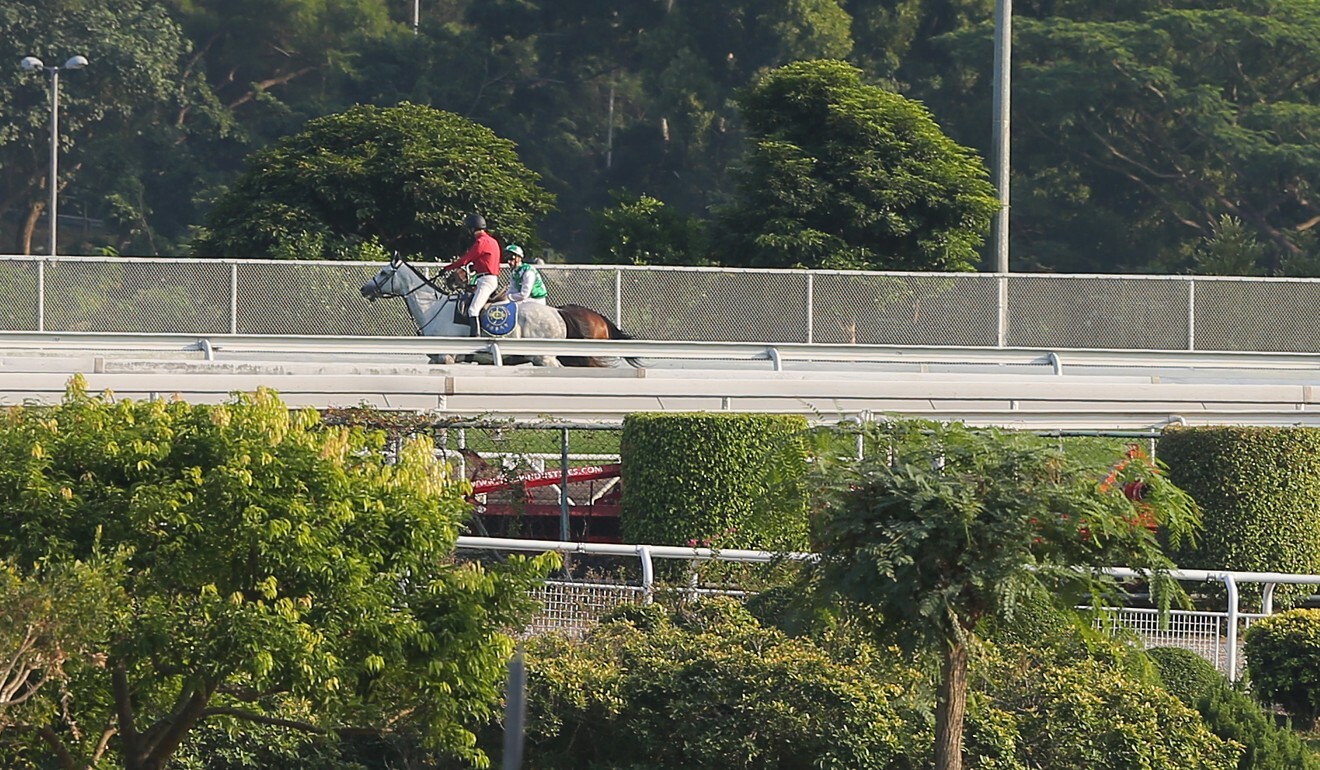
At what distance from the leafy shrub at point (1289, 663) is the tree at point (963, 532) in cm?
286

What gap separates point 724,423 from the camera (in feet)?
59.2

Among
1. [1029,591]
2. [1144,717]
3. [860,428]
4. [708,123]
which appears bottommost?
[1144,717]

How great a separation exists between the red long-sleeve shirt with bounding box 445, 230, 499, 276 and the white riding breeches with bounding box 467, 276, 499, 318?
0.37 feet

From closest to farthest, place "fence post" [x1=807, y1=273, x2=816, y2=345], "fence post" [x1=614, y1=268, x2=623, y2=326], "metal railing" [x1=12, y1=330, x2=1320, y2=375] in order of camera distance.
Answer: "metal railing" [x1=12, y1=330, x2=1320, y2=375], "fence post" [x1=807, y1=273, x2=816, y2=345], "fence post" [x1=614, y1=268, x2=623, y2=326]

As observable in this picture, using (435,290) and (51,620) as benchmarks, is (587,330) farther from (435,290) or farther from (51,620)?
(51,620)

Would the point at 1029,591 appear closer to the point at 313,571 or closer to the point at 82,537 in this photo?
the point at 313,571

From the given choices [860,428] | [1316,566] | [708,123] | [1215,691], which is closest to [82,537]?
[860,428]

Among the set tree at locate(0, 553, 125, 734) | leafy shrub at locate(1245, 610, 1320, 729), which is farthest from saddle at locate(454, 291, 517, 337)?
tree at locate(0, 553, 125, 734)

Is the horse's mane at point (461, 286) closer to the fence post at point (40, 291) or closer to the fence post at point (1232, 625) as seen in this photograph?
the fence post at point (40, 291)

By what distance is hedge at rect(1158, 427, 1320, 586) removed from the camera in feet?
57.9

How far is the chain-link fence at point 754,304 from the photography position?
24.2 metres

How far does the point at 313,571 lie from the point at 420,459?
3.60 ft

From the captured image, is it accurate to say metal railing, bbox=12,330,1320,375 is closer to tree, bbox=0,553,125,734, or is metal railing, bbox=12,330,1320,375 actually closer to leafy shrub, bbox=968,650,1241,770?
leafy shrub, bbox=968,650,1241,770

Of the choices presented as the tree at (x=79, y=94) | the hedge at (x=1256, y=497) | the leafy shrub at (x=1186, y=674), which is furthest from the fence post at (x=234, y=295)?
the tree at (x=79, y=94)
